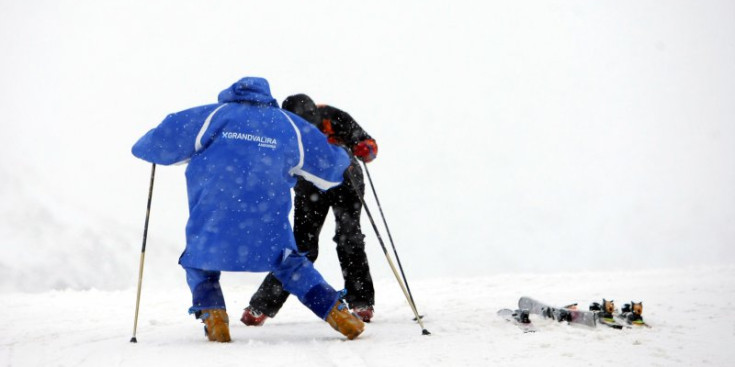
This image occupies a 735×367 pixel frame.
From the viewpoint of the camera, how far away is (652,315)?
147 inches

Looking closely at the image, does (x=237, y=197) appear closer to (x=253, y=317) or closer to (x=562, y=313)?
(x=253, y=317)

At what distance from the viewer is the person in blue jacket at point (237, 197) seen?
9.73 feet

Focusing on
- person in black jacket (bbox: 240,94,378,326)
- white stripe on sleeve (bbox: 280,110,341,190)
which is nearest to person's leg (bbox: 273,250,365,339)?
white stripe on sleeve (bbox: 280,110,341,190)

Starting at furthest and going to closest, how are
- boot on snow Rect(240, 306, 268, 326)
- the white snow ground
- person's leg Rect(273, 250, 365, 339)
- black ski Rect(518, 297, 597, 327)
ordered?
boot on snow Rect(240, 306, 268, 326)
black ski Rect(518, 297, 597, 327)
person's leg Rect(273, 250, 365, 339)
the white snow ground

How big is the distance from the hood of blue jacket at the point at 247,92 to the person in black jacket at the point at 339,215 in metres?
0.89

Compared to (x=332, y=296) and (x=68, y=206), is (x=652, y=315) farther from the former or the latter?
(x=68, y=206)

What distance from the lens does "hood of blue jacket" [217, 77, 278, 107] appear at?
3283 millimetres

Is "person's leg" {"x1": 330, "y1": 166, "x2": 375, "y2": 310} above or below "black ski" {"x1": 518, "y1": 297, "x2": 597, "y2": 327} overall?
above

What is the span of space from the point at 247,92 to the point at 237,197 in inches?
24.9

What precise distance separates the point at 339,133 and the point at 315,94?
922 inches

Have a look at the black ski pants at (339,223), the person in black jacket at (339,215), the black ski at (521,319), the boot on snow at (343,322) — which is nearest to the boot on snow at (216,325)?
the boot on snow at (343,322)

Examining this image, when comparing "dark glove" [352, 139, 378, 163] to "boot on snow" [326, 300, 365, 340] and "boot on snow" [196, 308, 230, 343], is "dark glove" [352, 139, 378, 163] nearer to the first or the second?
"boot on snow" [326, 300, 365, 340]

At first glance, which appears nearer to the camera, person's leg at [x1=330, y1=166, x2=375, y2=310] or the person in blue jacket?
the person in blue jacket

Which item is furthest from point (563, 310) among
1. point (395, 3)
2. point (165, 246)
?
point (395, 3)
